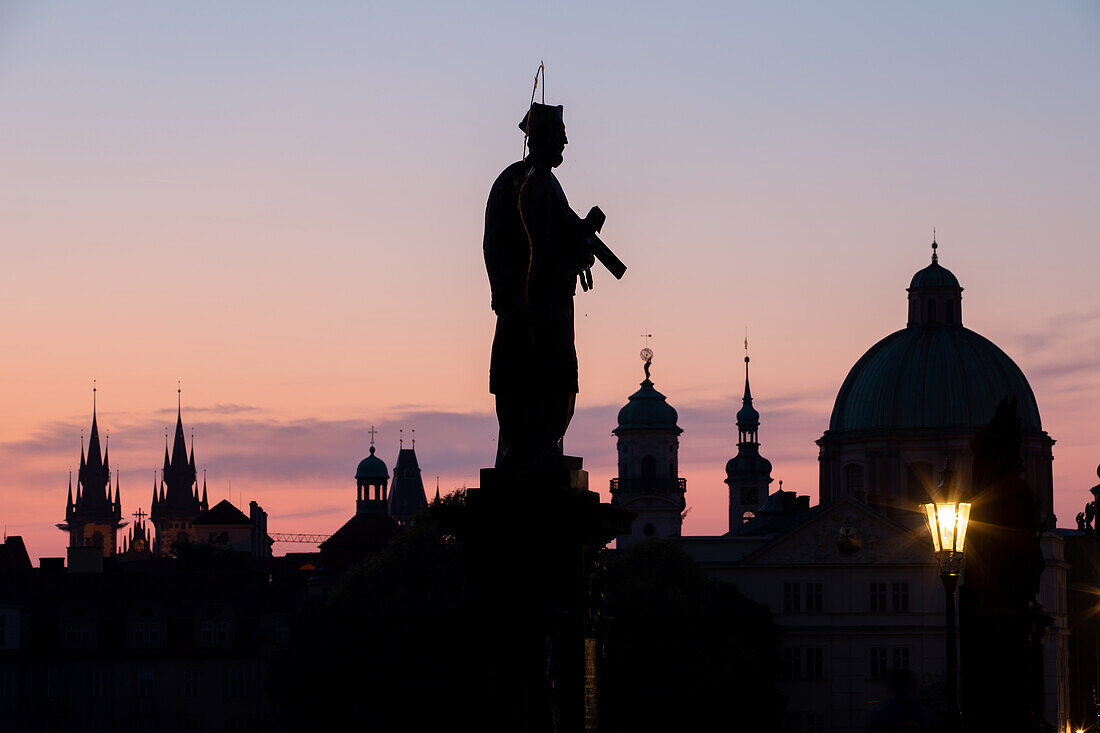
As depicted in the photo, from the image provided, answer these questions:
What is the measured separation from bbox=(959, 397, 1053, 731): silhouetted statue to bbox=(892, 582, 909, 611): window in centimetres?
9475

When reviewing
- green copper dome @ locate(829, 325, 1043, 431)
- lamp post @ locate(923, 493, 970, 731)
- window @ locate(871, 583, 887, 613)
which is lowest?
lamp post @ locate(923, 493, 970, 731)

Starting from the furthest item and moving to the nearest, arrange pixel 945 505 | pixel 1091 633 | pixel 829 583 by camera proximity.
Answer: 1. pixel 829 583
2. pixel 1091 633
3. pixel 945 505

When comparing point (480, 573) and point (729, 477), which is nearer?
point (480, 573)

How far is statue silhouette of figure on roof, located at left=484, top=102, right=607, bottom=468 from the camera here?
1355 centimetres

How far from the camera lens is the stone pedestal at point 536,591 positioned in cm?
1330

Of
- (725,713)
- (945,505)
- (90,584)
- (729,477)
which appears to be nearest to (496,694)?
(945,505)

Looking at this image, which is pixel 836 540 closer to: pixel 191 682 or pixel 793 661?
pixel 793 661

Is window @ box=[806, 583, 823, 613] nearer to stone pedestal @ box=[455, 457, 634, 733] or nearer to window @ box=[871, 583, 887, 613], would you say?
window @ box=[871, 583, 887, 613]

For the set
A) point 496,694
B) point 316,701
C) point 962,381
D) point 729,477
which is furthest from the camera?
point 729,477

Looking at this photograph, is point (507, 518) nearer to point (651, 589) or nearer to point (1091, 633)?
point (1091, 633)

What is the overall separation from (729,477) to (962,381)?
57469 mm

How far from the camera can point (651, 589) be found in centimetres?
9488

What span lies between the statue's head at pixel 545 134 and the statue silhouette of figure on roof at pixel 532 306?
241mm

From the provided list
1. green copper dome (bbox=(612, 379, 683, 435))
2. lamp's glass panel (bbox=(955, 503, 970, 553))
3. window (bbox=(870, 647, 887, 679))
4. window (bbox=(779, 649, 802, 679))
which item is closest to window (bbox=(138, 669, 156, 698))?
window (bbox=(779, 649, 802, 679))
